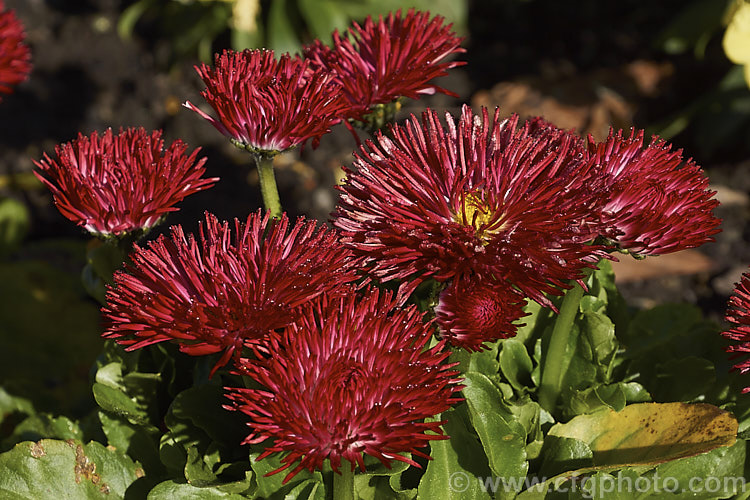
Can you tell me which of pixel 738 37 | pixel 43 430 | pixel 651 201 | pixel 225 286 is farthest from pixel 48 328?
pixel 738 37

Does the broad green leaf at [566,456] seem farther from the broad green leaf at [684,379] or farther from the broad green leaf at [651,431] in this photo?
the broad green leaf at [684,379]

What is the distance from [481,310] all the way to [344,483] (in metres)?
0.29

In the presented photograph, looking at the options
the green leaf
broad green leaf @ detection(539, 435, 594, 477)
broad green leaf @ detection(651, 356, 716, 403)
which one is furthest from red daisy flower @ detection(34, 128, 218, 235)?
the green leaf

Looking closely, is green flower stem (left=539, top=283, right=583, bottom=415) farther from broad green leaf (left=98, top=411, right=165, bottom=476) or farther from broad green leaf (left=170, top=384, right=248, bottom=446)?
broad green leaf (left=98, top=411, right=165, bottom=476)

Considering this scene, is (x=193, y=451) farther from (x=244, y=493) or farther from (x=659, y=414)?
(x=659, y=414)

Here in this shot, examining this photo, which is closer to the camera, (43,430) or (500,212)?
(500,212)

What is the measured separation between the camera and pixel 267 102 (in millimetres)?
1053

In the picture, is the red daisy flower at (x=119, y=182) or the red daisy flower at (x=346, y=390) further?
the red daisy flower at (x=119, y=182)

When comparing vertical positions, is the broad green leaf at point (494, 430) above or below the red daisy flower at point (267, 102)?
below

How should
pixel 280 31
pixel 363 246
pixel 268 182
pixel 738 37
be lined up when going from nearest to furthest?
pixel 363 246 → pixel 268 182 → pixel 738 37 → pixel 280 31

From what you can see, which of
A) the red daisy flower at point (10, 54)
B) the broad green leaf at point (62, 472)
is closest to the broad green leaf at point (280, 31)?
the red daisy flower at point (10, 54)

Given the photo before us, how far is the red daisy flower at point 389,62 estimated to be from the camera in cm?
120

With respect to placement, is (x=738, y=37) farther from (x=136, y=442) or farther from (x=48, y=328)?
(x=48, y=328)

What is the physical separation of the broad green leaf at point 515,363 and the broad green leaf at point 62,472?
679mm
